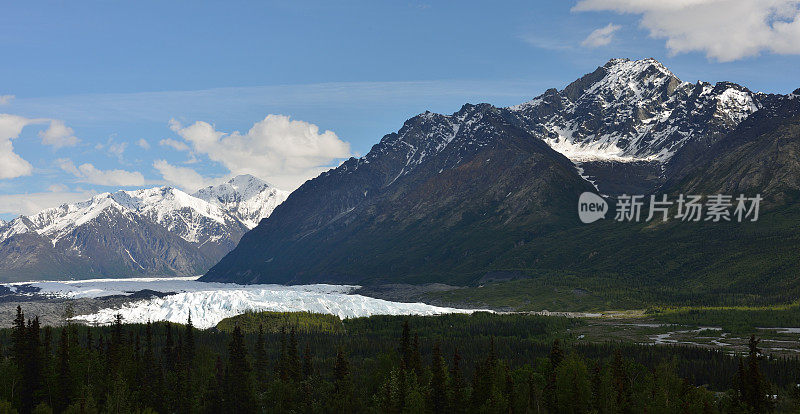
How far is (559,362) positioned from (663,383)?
20463mm

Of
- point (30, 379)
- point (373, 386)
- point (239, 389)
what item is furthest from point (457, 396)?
point (30, 379)

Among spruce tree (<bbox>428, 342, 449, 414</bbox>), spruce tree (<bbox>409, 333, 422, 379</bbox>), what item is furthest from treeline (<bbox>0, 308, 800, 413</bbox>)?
spruce tree (<bbox>409, 333, 422, 379</bbox>)

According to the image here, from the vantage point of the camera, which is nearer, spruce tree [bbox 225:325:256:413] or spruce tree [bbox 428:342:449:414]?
spruce tree [bbox 428:342:449:414]

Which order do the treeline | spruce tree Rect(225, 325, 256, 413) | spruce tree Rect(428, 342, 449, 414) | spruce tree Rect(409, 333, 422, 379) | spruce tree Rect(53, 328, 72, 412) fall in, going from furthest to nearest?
spruce tree Rect(225, 325, 256, 413), spruce tree Rect(409, 333, 422, 379), spruce tree Rect(53, 328, 72, 412), spruce tree Rect(428, 342, 449, 414), the treeline

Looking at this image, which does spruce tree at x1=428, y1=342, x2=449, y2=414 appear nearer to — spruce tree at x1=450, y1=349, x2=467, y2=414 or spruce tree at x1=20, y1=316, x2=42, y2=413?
spruce tree at x1=450, y1=349, x2=467, y2=414

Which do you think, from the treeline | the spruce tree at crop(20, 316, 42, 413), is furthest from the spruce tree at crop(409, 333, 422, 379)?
the spruce tree at crop(20, 316, 42, 413)

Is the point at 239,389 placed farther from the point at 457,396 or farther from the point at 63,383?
the point at 457,396

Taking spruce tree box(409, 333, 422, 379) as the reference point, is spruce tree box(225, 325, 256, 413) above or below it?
below

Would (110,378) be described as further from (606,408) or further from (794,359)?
(794,359)

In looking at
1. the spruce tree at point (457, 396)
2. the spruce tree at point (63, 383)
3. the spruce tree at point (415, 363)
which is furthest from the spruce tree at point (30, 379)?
the spruce tree at point (457, 396)

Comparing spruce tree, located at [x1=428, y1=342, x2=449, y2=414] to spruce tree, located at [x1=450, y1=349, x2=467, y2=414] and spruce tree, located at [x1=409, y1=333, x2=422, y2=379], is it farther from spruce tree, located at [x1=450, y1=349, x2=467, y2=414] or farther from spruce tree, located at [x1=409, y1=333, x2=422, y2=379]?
spruce tree, located at [x1=409, y1=333, x2=422, y2=379]

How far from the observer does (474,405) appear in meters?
124

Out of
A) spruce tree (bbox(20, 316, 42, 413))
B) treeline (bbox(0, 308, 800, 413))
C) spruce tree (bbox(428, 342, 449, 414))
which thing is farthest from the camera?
spruce tree (bbox(20, 316, 42, 413))

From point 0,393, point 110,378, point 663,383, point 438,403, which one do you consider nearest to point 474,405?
point 438,403
